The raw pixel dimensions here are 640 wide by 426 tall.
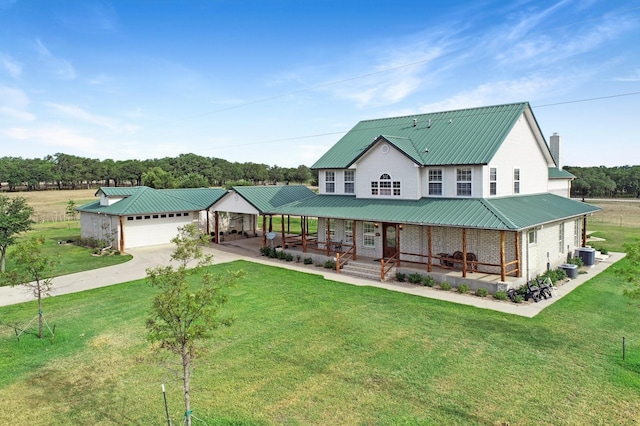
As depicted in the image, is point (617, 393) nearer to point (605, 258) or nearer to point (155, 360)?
point (155, 360)

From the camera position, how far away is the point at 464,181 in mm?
21859

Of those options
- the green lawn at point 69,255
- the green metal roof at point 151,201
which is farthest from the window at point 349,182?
the green lawn at point 69,255

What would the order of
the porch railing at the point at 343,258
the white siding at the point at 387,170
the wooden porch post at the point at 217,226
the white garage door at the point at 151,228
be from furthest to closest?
the wooden porch post at the point at 217,226, the white garage door at the point at 151,228, the white siding at the point at 387,170, the porch railing at the point at 343,258

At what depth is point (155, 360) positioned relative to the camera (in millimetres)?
11945

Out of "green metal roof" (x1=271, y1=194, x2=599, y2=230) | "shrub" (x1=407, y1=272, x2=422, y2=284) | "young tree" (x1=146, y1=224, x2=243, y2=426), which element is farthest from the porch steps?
"young tree" (x1=146, y1=224, x2=243, y2=426)

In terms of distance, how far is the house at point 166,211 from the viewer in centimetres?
3056

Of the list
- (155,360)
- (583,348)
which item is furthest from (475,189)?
(155,360)

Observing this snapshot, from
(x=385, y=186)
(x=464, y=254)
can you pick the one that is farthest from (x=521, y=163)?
(x=464, y=254)

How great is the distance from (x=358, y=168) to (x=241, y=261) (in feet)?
31.2

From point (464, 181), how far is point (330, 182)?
9585 mm

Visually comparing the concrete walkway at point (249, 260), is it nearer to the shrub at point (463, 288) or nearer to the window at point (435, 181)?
the shrub at point (463, 288)

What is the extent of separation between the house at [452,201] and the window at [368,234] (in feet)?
0.20

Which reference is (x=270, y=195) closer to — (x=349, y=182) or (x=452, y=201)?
(x=349, y=182)

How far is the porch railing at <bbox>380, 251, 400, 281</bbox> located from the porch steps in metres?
0.20
